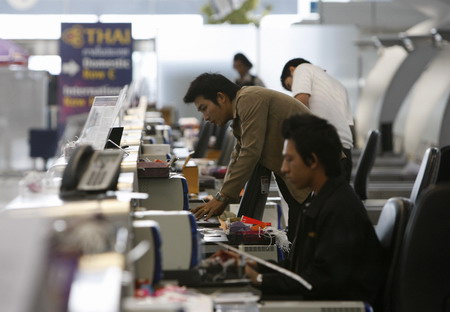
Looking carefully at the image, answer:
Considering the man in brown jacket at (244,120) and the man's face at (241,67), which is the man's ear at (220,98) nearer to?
the man in brown jacket at (244,120)

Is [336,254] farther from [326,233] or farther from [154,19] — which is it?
[154,19]

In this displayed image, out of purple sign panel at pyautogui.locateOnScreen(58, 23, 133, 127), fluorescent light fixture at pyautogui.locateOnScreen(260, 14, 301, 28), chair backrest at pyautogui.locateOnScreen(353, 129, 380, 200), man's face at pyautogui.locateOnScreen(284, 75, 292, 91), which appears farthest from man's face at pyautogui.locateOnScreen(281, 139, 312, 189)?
fluorescent light fixture at pyautogui.locateOnScreen(260, 14, 301, 28)

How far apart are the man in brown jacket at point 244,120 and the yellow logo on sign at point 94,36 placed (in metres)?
6.11

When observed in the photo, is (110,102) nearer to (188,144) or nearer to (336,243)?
(336,243)

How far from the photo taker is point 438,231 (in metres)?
3.21

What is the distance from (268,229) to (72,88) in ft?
22.9

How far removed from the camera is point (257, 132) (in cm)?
456

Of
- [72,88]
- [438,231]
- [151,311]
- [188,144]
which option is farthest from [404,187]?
[151,311]

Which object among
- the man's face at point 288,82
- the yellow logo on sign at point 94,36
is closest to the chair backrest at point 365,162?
the man's face at point 288,82

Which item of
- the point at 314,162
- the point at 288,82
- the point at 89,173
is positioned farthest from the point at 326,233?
the point at 288,82

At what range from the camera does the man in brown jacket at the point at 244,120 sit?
4453 mm

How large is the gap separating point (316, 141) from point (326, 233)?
303 mm

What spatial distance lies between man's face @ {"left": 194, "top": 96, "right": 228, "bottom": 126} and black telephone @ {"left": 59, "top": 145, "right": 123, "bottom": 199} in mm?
1391

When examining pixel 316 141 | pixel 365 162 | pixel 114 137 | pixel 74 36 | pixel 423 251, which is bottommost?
pixel 365 162
